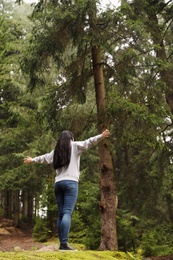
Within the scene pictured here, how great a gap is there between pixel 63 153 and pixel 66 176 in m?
0.36

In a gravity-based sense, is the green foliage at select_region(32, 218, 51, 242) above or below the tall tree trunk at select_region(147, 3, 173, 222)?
below

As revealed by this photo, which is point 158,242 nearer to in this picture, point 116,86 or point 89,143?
point 116,86

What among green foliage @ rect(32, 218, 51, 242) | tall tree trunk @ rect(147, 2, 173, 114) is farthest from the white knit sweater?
green foliage @ rect(32, 218, 51, 242)

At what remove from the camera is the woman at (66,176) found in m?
4.95

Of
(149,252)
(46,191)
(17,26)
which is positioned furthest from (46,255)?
(17,26)

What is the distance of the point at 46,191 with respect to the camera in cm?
1419

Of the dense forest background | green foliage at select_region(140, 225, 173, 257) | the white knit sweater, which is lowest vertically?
green foliage at select_region(140, 225, 173, 257)

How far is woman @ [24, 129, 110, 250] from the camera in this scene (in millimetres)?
4945

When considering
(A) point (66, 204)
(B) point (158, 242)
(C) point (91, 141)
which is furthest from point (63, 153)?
(B) point (158, 242)

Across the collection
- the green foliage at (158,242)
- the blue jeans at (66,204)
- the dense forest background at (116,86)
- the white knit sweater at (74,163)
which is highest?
the dense forest background at (116,86)

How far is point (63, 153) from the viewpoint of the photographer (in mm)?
5129

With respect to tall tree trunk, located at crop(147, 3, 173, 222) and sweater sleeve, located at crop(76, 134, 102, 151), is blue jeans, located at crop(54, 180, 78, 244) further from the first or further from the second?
tall tree trunk, located at crop(147, 3, 173, 222)

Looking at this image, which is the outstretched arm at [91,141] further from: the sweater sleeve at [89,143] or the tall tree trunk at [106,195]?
the tall tree trunk at [106,195]

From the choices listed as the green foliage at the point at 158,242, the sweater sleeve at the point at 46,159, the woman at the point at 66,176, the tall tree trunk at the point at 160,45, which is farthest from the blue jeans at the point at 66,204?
the tall tree trunk at the point at 160,45
